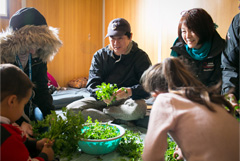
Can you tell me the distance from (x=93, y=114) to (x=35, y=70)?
81 cm

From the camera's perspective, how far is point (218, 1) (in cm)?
321

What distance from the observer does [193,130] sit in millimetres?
960

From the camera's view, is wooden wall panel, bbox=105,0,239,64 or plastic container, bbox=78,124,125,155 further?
wooden wall panel, bbox=105,0,239,64

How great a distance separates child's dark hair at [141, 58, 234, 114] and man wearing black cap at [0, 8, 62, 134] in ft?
3.31

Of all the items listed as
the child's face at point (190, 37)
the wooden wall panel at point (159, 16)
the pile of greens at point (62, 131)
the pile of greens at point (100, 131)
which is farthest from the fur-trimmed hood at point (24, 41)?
the wooden wall panel at point (159, 16)

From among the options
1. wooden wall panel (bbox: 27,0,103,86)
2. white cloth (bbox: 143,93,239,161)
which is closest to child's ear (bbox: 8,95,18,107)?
white cloth (bbox: 143,93,239,161)

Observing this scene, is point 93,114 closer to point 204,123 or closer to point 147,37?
point 204,123

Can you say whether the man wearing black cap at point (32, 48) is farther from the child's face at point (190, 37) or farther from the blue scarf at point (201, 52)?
the blue scarf at point (201, 52)

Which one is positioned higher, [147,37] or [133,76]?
[147,37]

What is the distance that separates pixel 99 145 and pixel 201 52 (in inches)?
48.4

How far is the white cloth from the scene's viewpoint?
0.93 m

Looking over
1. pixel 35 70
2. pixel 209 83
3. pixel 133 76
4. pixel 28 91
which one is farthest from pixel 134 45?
pixel 28 91

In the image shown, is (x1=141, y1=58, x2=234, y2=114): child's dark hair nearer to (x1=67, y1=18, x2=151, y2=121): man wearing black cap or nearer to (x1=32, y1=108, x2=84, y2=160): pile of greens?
(x1=32, y1=108, x2=84, y2=160): pile of greens

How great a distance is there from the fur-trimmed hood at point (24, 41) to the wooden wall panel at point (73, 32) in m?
2.78
